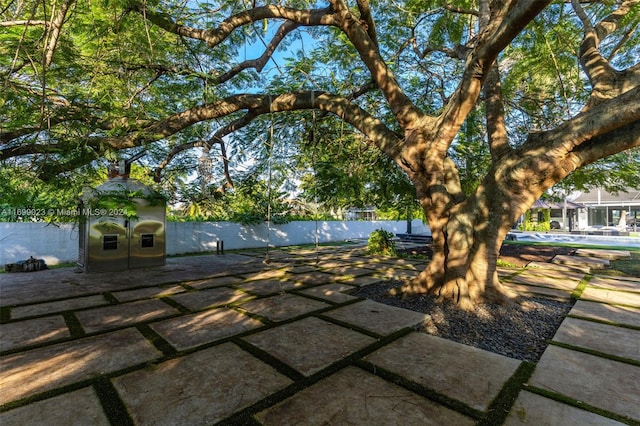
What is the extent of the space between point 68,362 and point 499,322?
510cm

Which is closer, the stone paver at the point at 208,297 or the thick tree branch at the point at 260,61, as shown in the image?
the stone paver at the point at 208,297

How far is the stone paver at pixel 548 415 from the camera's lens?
2.04 m

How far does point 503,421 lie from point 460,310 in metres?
2.49

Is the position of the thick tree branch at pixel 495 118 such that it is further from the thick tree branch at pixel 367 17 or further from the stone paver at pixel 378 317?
the stone paver at pixel 378 317

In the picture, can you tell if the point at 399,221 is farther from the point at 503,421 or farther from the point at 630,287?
the point at 503,421

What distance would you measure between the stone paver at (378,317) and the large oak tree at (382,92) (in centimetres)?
84

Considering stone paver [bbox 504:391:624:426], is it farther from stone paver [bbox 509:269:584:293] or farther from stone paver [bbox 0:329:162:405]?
stone paver [bbox 509:269:584:293]

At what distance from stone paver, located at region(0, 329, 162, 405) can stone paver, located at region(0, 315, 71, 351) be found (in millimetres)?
339

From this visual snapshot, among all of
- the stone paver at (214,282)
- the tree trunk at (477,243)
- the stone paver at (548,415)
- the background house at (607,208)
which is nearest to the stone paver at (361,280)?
the tree trunk at (477,243)

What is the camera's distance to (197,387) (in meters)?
2.42

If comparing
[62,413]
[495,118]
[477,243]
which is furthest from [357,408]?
[495,118]

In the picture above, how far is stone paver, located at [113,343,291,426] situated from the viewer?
209 cm

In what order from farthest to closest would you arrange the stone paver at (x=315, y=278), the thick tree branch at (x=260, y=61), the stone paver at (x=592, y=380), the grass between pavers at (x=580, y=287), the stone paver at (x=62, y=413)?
the stone paver at (x=315, y=278), the thick tree branch at (x=260, y=61), the grass between pavers at (x=580, y=287), the stone paver at (x=592, y=380), the stone paver at (x=62, y=413)

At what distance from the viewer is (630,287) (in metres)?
6.32
